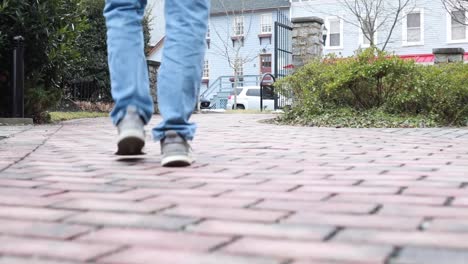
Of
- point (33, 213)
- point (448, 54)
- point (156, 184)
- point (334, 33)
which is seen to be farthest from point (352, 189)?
point (334, 33)

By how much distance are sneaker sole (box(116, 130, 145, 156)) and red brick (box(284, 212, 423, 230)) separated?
52.2 inches

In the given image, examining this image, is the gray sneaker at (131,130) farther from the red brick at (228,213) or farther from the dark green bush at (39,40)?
the dark green bush at (39,40)

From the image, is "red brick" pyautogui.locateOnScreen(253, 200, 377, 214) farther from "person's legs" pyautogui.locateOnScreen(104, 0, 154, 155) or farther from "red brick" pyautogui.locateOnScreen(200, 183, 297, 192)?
"person's legs" pyautogui.locateOnScreen(104, 0, 154, 155)

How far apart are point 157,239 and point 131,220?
0.23 m

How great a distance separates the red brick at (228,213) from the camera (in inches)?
61.7

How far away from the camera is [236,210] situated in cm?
168

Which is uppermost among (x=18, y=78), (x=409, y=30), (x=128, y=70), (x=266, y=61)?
(x=409, y=30)

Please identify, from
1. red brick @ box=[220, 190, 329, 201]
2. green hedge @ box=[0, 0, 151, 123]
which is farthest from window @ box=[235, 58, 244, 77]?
red brick @ box=[220, 190, 329, 201]

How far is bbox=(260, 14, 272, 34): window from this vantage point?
34.4 meters

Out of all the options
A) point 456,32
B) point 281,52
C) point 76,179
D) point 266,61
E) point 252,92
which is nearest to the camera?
point 76,179

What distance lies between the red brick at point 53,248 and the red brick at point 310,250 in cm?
28

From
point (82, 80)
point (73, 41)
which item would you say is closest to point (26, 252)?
point (73, 41)

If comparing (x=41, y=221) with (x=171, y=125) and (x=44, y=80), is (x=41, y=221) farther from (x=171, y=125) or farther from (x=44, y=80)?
(x=44, y=80)

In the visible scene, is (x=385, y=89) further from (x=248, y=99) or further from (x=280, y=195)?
(x=248, y=99)
